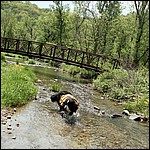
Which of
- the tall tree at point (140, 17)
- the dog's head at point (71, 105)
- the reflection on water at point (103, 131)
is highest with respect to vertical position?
the tall tree at point (140, 17)

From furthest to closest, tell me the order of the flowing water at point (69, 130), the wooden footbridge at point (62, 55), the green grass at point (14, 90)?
1. the wooden footbridge at point (62, 55)
2. the green grass at point (14, 90)
3. the flowing water at point (69, 130)

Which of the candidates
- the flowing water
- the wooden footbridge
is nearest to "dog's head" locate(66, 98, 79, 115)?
the flowing water

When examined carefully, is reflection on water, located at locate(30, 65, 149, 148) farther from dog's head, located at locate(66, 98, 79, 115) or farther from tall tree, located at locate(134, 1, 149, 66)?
tall tree, located at locate(134, 1, 149, 66)

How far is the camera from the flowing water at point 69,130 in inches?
309

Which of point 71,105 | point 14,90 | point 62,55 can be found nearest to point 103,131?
point 71,105

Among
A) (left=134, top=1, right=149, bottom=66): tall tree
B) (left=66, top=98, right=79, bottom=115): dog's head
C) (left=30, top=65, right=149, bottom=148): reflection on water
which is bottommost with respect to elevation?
(left=30, top=65, right=149, bottom=148): reflection on water

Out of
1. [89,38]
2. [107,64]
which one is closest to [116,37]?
[89,38]

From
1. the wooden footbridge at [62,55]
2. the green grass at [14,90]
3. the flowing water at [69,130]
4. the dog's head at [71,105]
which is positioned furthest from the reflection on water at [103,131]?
the wooden footbridge at [62,55]

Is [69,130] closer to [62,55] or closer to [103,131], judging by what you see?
[103,131]

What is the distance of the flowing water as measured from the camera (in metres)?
7.86

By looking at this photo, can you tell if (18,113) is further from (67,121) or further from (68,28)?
(68,28)

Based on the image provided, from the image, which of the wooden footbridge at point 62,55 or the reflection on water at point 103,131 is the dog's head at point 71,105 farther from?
the wooden footbridge at point 62,55

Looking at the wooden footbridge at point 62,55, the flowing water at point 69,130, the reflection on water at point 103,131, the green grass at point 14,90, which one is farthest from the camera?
the wooden footbridge at point 62,55

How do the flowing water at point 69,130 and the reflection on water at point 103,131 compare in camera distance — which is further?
the reflection on water at point 103,131
